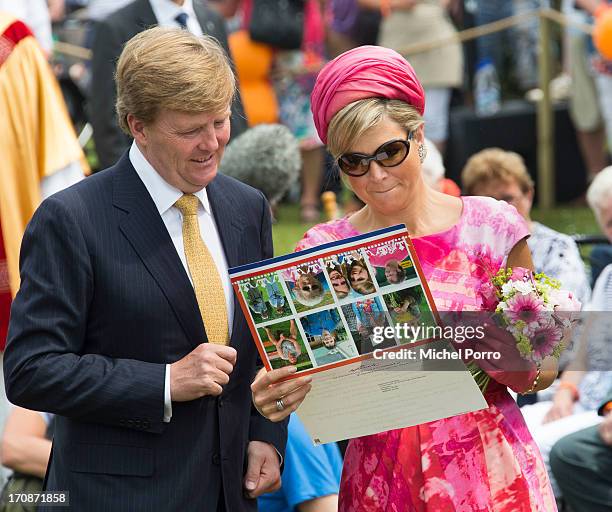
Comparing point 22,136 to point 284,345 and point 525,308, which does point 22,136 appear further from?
point 525,308

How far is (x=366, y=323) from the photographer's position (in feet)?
8.56

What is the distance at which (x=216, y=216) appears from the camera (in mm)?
2945

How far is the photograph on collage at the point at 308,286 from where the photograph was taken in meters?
2.58

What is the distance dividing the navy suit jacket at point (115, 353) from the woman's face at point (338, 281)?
0.36 m

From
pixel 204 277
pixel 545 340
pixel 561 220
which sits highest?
pixel 561 220

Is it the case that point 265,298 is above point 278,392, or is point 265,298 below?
above

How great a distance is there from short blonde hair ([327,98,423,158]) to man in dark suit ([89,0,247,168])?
2.49m

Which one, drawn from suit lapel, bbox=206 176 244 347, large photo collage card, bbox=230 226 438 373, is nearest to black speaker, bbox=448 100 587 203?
suit lapel, bbox=206 176 244 347

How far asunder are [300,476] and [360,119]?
1305 mm

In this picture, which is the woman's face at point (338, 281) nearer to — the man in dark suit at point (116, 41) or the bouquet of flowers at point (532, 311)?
the bouquet of flowers at point (532, 311)

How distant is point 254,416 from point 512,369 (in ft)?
2.39

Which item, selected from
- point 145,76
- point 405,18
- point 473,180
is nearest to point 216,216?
point 145,76

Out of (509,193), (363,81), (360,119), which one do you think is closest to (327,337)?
(360,119)

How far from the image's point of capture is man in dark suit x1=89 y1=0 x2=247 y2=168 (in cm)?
539
